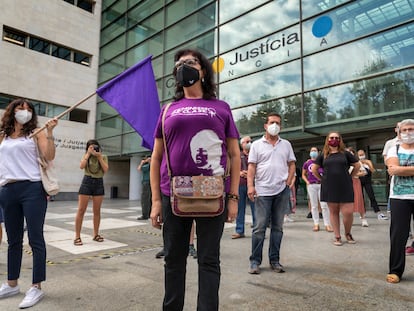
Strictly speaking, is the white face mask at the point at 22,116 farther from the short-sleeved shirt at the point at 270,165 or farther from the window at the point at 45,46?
the window at the point at 45,46

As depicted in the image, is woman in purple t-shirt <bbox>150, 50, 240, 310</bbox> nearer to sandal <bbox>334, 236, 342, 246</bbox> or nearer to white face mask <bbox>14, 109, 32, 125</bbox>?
white face mask <bbox>14, 109, 32, 125</bbox>

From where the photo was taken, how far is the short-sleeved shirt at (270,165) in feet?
12.2

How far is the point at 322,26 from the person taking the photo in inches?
455

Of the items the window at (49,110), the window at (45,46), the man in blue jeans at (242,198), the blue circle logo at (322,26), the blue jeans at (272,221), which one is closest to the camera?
the blue jeans at (272,221)

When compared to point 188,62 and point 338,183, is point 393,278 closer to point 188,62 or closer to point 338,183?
point 338,183

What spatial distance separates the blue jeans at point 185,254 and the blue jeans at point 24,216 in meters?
1.48

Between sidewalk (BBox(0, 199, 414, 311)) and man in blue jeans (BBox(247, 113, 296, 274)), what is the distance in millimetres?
244

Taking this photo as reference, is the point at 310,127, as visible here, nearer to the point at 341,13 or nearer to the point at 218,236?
the point at 341,13

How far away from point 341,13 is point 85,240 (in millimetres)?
11178

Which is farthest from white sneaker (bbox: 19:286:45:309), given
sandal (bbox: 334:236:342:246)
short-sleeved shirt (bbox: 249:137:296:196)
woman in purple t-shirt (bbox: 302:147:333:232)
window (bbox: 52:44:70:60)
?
window (bbox: 52:44:70:60)

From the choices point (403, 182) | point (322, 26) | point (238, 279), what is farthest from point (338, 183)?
point (322, 26)

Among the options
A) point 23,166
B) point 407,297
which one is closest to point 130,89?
point 23,166

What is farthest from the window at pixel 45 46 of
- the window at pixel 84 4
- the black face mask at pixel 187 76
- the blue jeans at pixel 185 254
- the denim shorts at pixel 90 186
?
the blue jeans at pixel 185 254

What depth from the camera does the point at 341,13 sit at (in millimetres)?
11141
